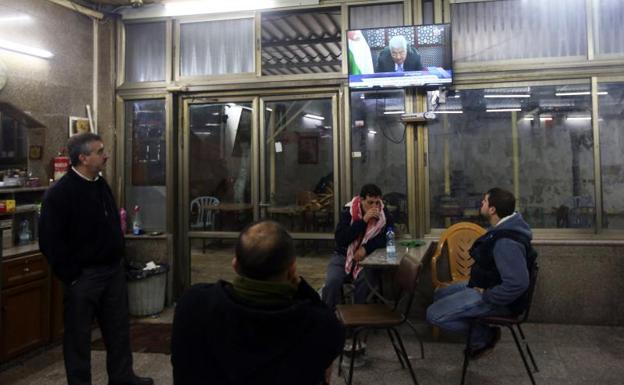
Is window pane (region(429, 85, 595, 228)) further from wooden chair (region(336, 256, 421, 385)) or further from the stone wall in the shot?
the stone wall

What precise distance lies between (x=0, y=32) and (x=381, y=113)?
326 centimetres

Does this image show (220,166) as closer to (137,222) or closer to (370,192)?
(137,222)

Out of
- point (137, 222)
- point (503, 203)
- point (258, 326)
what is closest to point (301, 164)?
point (137, 222)

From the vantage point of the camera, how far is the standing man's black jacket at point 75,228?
266cm

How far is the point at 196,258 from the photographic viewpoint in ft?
16.5

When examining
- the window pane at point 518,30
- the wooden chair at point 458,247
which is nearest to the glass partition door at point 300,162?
the wooden chair at point 458,247

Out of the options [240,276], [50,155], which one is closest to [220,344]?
[240,276]

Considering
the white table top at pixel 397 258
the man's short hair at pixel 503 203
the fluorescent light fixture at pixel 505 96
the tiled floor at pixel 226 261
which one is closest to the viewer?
the man's short hair at pixel 503 203

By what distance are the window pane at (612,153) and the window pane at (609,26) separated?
0.32 meters

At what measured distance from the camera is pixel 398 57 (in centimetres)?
428

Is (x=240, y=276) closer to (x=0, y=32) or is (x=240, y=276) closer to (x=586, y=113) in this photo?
(x=0, y=32)

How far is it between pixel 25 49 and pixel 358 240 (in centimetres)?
321

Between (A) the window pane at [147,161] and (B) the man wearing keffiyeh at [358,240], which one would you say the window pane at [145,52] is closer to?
(A) the window pane at [147,161]

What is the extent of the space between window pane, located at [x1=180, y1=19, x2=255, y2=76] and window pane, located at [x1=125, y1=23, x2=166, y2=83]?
241 millimetres
